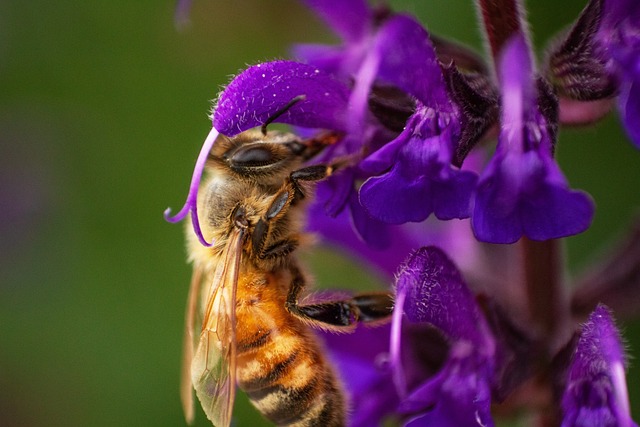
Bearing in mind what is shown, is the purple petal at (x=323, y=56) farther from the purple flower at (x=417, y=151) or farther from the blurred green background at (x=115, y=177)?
the blurred green background at (x=115, y=177)

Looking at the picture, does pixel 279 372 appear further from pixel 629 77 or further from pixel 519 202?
pixel 629 77

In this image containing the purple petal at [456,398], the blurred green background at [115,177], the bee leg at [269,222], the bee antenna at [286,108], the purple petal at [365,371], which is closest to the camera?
the purple petal at [456,398]

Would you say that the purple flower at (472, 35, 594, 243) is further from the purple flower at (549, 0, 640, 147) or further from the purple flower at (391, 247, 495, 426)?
the purple flower at (391, 247, 495, 426)

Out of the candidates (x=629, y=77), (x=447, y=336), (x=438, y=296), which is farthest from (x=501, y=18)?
(x=447, y=336)

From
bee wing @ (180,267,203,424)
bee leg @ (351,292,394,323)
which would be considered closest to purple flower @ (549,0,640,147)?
bee leg @ (351,292,394,323)

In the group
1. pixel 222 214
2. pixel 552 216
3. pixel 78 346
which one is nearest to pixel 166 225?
pixel 78 346

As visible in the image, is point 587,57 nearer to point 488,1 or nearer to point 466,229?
point 488,1

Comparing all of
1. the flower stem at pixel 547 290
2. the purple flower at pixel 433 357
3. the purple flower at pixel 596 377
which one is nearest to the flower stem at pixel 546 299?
the flower stem at pixel 547 290
